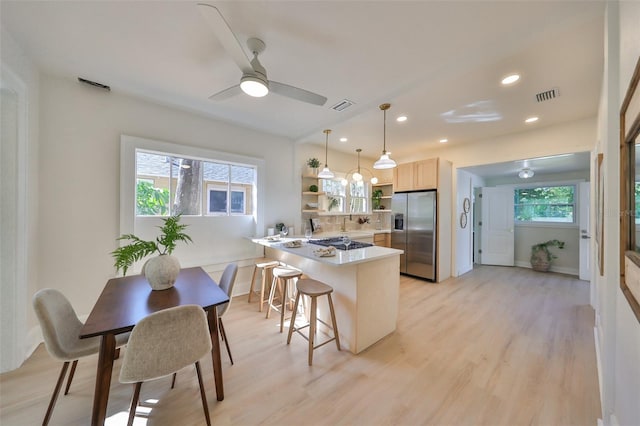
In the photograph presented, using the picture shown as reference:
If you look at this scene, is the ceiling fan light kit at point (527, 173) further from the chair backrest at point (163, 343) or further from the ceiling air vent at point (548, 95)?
the chair backrest at point (163, 343)

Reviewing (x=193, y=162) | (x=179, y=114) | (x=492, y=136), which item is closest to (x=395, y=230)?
(x=492, y=136)

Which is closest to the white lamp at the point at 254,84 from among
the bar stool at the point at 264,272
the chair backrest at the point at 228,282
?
the chair backrest at the point at 228,282

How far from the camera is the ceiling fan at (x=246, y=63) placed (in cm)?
131

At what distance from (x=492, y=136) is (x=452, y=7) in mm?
3290

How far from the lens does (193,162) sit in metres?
3.31

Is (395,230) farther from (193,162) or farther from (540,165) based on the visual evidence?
(193,162)

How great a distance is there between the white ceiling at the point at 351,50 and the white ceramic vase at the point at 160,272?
1.84 meters

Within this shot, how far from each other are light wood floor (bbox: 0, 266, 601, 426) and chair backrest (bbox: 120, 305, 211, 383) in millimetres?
521

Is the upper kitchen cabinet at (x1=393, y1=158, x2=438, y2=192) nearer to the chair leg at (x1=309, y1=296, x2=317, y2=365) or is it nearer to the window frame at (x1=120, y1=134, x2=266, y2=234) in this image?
the window frame at (x1=120, y1=134, x2=266, y2=234)

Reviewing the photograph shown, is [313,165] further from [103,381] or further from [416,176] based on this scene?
[103,381]

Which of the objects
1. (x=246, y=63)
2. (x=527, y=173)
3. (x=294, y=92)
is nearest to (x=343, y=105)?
(x=294, y=92)

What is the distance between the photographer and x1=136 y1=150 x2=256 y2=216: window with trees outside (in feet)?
9.73

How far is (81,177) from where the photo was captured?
8.24ft

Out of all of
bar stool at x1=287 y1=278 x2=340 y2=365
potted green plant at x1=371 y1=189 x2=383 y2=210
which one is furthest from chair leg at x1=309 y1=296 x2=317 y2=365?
potted green plant at x1=371 y1=189 x2=383 y2=210
